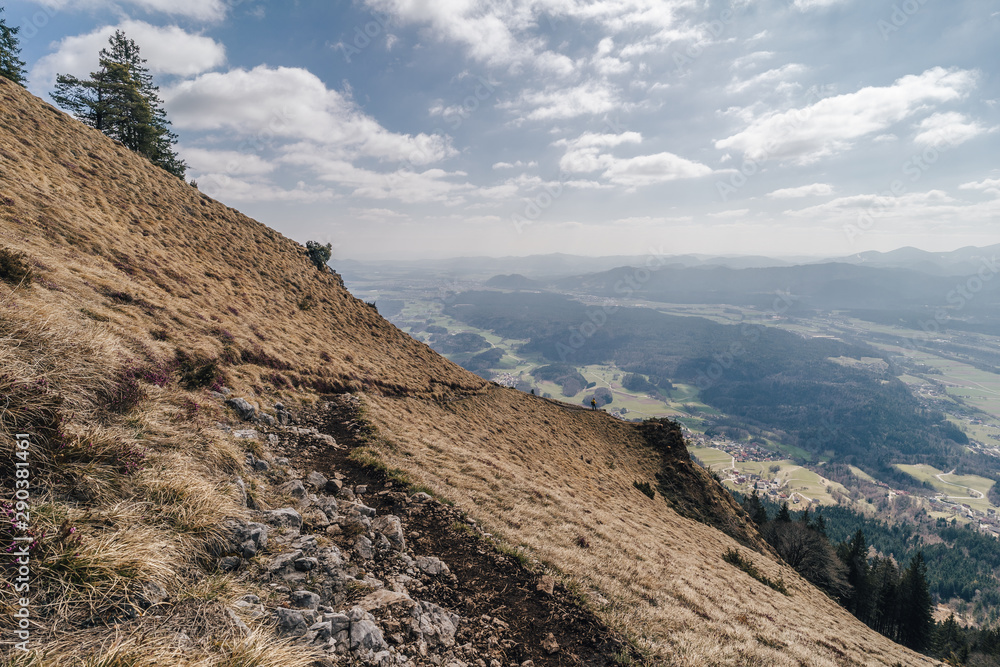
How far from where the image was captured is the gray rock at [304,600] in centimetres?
574

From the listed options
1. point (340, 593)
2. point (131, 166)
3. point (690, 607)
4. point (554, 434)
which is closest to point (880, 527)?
point (554, 434)

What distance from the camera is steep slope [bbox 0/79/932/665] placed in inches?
207

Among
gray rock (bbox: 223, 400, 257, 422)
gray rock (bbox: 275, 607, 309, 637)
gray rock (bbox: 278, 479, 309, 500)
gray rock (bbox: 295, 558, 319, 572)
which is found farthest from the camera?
gray rock (bbox: 223, 400, 257, 422)

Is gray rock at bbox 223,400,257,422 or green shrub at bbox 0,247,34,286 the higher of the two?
green shrub at bbox 0,247,34,286

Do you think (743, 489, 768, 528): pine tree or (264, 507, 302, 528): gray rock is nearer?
(264, 507, 302, 528): gray rock

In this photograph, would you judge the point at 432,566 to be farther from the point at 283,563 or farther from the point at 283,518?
→ the point at 283,518

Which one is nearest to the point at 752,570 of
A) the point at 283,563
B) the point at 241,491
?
the point at 283,563

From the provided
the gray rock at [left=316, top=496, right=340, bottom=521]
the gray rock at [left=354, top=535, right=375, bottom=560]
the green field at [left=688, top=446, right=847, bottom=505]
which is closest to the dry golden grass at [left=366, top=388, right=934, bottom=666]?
the gray rock at [left=316, top=496, right=340, bottom=521]

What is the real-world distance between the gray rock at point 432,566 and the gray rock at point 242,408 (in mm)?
8389

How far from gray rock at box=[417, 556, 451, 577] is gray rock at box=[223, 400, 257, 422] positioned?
839 centimetres

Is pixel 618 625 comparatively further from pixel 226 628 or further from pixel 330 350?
pixel 330 350

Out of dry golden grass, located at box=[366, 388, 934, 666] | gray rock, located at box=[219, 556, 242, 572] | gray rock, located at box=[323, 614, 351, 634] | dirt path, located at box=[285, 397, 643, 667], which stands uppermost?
gray rock, located at box=[219, 556, 242, 572]

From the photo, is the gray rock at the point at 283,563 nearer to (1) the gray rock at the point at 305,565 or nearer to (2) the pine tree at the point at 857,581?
(1) the gray rock at the point at 305,565

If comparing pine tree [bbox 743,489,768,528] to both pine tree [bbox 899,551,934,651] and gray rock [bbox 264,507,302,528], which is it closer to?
pine tree [bbox 899,551,934,651]
